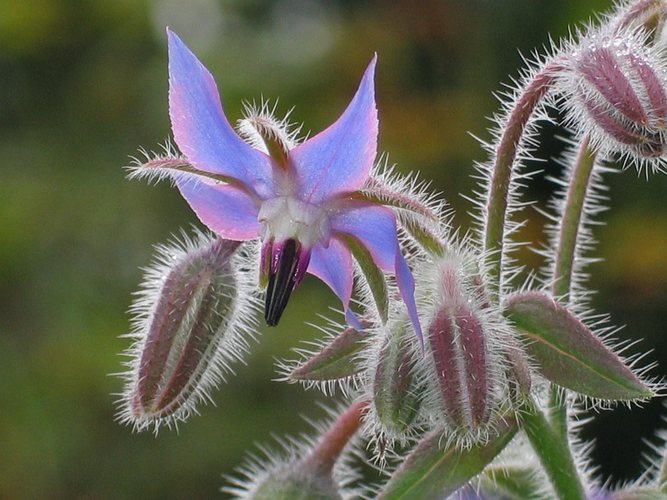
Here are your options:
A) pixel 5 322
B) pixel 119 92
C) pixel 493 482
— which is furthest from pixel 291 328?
pixel 493 482

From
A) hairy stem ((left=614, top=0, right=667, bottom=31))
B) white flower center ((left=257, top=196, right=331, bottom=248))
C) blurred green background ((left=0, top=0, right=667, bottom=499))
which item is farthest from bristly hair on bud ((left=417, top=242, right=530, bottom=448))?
blurred green background ((left=0, top=0, right=667, bottom=499))

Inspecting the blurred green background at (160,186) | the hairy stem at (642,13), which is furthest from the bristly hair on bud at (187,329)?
the blurred green background at (160,186)

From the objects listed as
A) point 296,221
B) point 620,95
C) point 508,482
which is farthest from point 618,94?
point 508,482

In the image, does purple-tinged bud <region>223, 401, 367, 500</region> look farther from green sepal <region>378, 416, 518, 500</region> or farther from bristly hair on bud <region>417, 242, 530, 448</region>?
bristly hair on bud <region>417, 242, 530, 448</region>

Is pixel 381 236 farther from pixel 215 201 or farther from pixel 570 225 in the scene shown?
pixel 570 225

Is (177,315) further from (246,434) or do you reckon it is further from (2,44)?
(2,44)

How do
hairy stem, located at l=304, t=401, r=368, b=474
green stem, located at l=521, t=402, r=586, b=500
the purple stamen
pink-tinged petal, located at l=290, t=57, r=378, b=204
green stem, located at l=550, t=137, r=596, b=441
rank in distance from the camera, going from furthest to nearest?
hairy stem, located at l=304, t=401, r=368, b=474 < green stem, located at l=550, t=137, r=596, b=441 < green stem, located at l=521, t=402, r=586, b=500 < the purple stamen < pink-tinged petal, located at l=290, t=57, r=378, b=204
